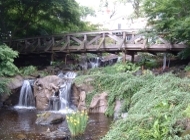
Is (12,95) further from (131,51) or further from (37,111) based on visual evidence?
(131,51)

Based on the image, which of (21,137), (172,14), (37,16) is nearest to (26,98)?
(21,137)

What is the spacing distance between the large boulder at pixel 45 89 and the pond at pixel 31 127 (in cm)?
130

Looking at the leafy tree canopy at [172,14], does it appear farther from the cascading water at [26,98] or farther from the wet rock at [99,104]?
the cascading water at [26,98]

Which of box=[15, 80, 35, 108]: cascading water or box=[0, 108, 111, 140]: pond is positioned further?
box=[15, 80, 35, 108]: cascading water

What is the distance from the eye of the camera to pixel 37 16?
2131cm

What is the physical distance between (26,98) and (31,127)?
4558 mm

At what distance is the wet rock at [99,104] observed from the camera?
12.0m

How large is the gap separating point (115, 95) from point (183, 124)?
592cm

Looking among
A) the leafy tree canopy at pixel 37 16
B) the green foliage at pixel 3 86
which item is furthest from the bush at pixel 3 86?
the leafy tree canopy at pixel 37 16

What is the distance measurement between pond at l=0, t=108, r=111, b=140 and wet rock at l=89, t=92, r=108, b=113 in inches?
17.1

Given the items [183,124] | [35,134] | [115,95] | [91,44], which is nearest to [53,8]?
[91,44]

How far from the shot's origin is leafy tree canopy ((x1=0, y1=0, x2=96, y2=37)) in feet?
65.0

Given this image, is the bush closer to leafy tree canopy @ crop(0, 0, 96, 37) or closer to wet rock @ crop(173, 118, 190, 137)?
leafy tree canopy @ crop(0, 0, 96, 37)

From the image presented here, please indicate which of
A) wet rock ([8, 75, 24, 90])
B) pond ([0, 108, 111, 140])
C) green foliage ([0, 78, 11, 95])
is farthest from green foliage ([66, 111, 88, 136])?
wet rock ([8, 75, 24, 90])
